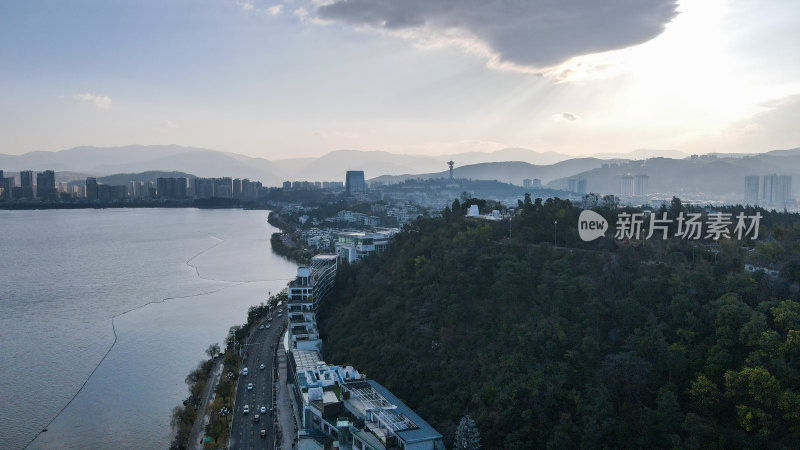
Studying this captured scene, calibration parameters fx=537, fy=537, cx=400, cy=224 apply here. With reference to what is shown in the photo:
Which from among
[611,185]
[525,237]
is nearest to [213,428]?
[525,237]

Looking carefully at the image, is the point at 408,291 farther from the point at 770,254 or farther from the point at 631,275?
the point at 770,254

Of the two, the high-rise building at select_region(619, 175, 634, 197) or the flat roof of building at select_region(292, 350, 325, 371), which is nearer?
the flat roof of building at select_region(292, 350, 325, 371)

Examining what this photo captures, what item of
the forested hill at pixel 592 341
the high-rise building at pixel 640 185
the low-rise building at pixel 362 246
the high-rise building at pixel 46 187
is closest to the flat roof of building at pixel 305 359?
the forested hill at pixel 592 341

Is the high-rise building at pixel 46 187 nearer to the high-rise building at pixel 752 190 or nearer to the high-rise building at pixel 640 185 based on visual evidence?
the high-rise building at pixel 640 185

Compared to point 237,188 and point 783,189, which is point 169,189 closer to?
point 237,188

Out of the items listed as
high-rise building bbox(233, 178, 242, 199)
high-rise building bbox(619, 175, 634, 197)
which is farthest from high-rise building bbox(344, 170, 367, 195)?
high-rise building bbox(619, 175, 634, 197)

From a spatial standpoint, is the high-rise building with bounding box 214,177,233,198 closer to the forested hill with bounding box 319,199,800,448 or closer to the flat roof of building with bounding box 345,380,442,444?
the forested hill with bounding box 319,199,800,448

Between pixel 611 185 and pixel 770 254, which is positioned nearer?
pixel 770 254
